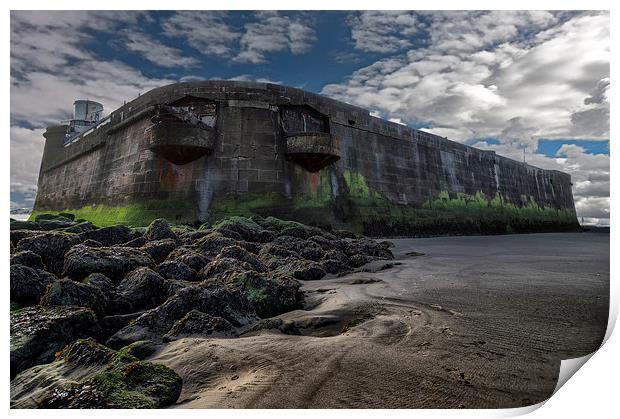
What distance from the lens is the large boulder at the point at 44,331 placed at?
1734 mm

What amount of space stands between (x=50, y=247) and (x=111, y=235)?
134cm

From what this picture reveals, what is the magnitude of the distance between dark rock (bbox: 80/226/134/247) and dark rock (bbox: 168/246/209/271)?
3.93ft

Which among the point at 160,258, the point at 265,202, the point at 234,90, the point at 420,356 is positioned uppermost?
the point at 234,90

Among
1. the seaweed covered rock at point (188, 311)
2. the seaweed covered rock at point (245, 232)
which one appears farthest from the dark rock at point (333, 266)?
the seaweed covered rock at point (188, 311)

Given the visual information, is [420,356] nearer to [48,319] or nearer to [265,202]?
[48,319]

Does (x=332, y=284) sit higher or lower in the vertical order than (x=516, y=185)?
lower

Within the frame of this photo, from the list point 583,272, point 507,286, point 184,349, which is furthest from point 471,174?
point 184,349

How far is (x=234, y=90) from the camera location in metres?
9.85

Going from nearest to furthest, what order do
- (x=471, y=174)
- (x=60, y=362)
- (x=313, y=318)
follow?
(x=60, y=362), (x=313, y=318), (x=471, y=174)

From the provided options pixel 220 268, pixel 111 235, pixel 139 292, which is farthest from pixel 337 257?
pixel 111 235

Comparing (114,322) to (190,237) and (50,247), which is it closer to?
(50,247)

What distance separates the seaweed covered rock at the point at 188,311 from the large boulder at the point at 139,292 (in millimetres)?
407

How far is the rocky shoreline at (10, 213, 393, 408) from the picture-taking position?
1.43 meters

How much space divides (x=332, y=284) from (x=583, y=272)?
2.67m
